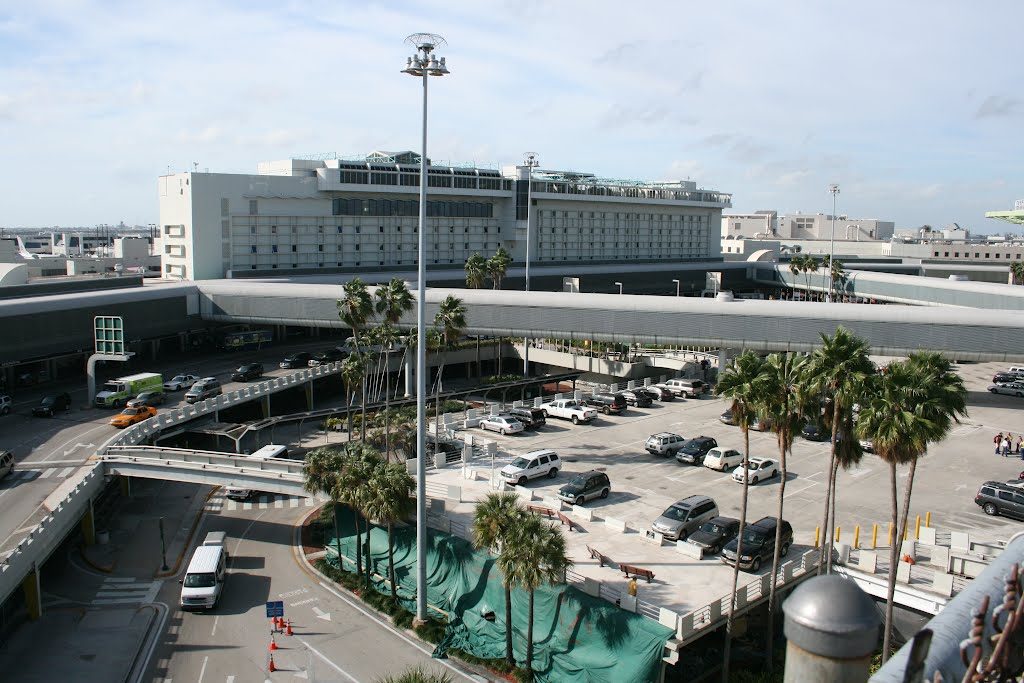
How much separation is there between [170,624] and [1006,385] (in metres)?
66.4

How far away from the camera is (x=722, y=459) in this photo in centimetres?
4656

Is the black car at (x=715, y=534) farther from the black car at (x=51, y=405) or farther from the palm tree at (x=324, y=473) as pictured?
the black car at (x=51, y=405)

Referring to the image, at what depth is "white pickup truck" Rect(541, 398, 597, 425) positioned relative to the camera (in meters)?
56.9

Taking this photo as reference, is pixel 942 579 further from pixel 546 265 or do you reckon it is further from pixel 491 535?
pixel 546 265

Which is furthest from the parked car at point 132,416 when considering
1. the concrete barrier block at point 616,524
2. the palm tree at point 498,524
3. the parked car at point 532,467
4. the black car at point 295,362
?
the concrete barrier block at point 616,524

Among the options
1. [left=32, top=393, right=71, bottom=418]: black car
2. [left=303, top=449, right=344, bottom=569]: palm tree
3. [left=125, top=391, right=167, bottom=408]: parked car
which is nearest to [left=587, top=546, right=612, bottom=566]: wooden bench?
[left=303, top=449, right=344, bottom=569]: palm tree

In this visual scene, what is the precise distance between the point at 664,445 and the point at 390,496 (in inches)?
814

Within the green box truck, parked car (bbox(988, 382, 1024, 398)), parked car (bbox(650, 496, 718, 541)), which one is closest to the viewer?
parked car (bbox(650, 496, 718, 541))

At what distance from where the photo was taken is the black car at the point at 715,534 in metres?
33.6

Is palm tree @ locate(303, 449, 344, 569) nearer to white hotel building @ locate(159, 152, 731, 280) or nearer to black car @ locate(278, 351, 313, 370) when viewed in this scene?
black car @ locate(278, 351, 313, 370)

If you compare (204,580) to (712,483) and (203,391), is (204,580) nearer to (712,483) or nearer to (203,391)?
(712,483)

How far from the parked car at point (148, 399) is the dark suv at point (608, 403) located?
99.6 ft

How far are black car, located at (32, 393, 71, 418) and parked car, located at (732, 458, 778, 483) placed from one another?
43.2m

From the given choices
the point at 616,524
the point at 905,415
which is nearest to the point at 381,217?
the point at 616,524
